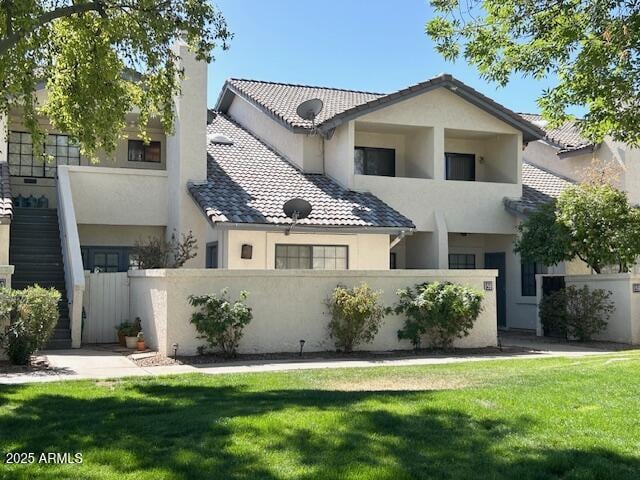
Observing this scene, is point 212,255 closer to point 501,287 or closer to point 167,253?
point 167,253

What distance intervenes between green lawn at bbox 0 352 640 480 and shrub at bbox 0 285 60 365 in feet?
Answer: 8.53

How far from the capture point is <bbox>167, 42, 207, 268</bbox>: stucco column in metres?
19.1

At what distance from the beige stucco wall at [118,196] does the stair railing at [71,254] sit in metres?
0.53

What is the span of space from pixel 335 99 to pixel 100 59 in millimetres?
13174

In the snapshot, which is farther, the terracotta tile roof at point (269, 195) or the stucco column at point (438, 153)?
the stucco column at point (438, 153)

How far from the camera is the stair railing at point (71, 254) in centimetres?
1566

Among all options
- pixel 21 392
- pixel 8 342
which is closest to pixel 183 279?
pixel 8 342

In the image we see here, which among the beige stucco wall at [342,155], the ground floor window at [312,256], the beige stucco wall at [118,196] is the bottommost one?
the ground floor window at [312,256]

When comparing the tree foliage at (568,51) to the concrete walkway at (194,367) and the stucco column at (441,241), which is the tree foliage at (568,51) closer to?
the concrete walkway at (194,367)

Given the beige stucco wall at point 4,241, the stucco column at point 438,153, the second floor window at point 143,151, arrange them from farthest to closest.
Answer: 1. the second floor window at point 143,151
2. the stucco column at point 438,153
3. the beige stucco wall at point 4,241

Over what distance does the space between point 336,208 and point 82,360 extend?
8.16 m

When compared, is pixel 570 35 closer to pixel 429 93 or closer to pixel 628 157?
pixel 429 93

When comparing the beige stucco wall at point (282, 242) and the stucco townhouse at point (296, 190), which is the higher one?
the stucco townhouse at point (296, 190)

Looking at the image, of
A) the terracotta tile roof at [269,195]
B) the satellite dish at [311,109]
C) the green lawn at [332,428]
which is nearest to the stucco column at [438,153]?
the terracotta tile roof at [269,195]
